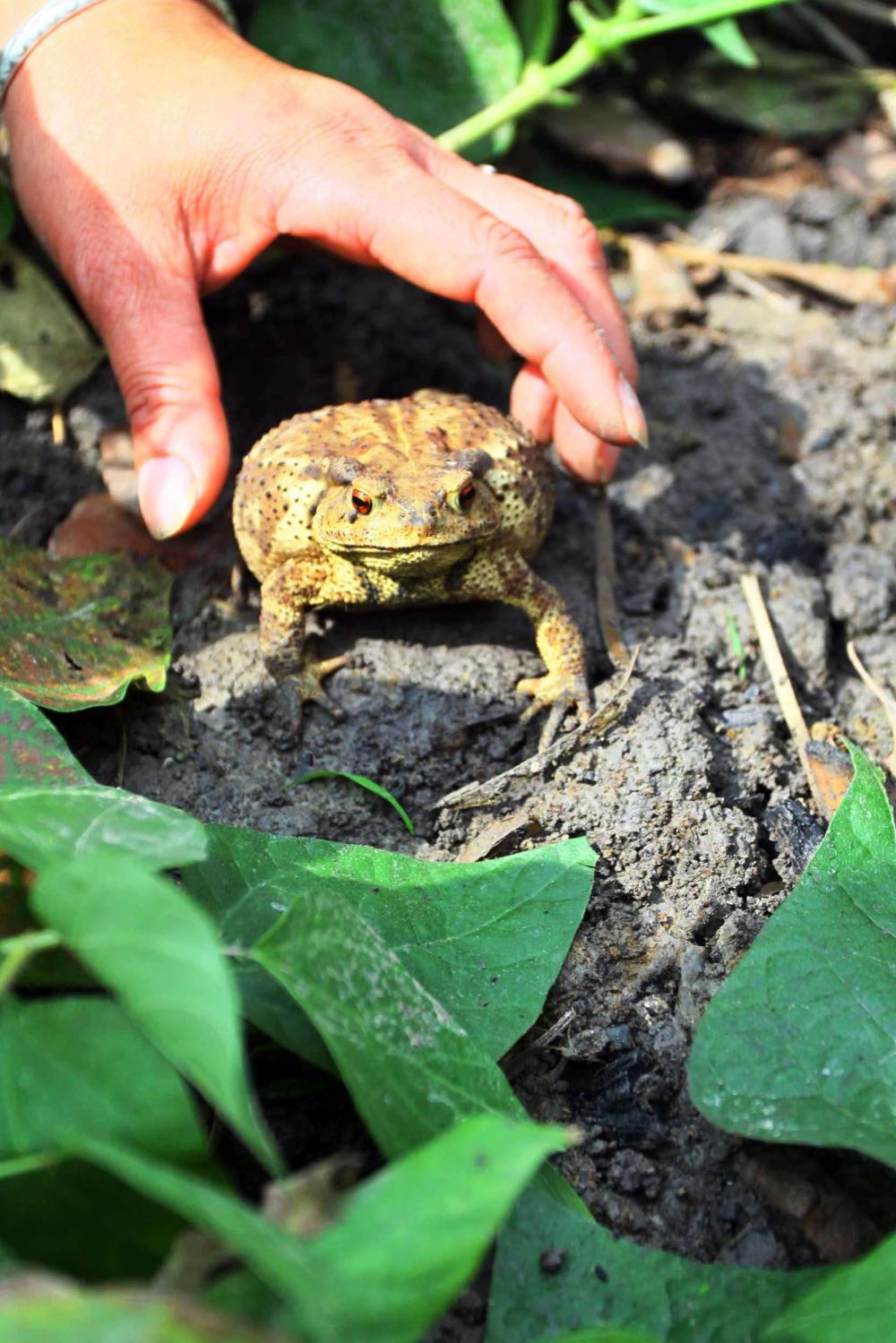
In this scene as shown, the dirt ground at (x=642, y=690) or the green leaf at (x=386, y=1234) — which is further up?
the green leaf at (x=386, y=1234)

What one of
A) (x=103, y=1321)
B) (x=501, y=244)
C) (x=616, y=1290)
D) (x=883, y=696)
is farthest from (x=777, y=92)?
(x=103, y=1321)

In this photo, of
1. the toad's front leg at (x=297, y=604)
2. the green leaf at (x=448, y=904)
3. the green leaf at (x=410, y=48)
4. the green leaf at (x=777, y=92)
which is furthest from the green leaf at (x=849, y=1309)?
the green leaf at (x=777, y=92)

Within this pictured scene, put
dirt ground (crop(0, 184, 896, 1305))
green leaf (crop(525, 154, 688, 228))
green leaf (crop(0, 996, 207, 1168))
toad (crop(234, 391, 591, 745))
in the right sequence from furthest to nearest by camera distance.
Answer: green leaf (crop(525, 154, 688, 228)), toad (crop(234, 391, 591, 745)), dirt ground (crop(0, 184, 896, 1305)), green leaf (crop(0, 996, 207, 1168))

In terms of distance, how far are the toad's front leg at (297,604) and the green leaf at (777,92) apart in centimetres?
332

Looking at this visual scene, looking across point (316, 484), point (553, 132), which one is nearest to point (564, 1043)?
point (316, 484)

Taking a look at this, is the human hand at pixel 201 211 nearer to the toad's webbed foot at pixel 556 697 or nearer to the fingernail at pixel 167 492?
the fingernail at pixel 167 492

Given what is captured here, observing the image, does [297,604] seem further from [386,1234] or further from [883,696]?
[386,1234]

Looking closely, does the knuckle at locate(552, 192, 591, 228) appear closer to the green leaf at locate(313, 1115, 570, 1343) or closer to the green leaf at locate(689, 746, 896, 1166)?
the green leaf at locate(689, 746, 896, 1166)

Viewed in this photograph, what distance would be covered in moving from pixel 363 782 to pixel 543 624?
76 cm

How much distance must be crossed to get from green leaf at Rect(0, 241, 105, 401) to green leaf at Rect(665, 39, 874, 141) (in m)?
3.00

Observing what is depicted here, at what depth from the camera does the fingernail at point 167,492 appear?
298cm

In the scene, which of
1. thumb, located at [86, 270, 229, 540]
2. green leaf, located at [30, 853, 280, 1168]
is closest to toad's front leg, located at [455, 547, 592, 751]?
thumb, located at [86, 270, 229, 540]

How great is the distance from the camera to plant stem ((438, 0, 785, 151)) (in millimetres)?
3947

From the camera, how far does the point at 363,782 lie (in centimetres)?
279
